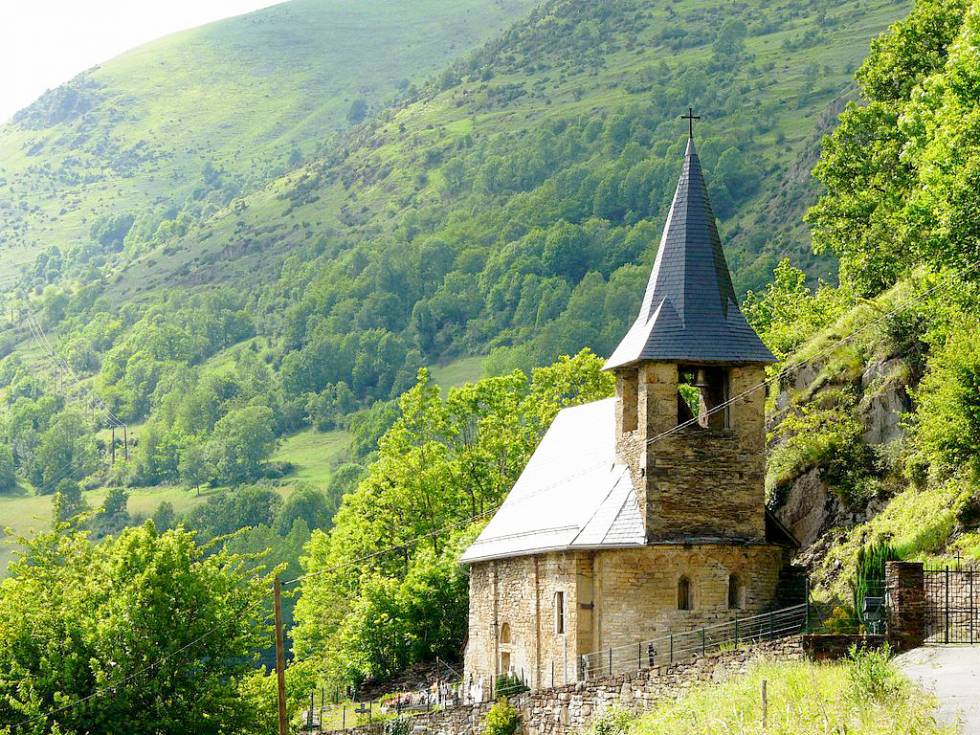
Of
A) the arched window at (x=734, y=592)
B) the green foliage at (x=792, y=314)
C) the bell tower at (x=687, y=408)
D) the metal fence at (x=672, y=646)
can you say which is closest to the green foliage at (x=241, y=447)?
the green foliage at (x=792, y=314)

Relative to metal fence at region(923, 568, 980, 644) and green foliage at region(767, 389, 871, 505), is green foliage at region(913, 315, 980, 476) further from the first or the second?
metal fence at region(923, 568, 980, 644)

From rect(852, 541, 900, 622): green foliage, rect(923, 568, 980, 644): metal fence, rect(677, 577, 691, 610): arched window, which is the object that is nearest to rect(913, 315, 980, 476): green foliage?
rect(852, 541, 900, 622): green foliage

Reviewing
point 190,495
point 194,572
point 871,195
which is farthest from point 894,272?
point 190,495

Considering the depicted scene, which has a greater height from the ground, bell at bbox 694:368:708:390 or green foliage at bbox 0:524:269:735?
bell at bbox 694:368:708:390

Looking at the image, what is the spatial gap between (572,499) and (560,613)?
3651 millimetres

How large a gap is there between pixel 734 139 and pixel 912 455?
159 metres

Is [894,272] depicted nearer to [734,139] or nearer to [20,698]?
[20,698]

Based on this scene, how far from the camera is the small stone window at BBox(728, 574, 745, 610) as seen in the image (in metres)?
41.3

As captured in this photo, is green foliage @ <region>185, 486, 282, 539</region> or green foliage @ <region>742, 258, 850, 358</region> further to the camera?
green foliage @ <region>185, 486, 282, 539</region>

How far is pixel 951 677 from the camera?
92.5 ft

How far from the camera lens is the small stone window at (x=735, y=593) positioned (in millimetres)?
41281

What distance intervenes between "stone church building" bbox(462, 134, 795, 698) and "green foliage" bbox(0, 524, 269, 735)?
8420mm

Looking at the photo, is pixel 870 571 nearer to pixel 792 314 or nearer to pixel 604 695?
pixel 604 695

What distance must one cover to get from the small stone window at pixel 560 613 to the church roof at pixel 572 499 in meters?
1.29
